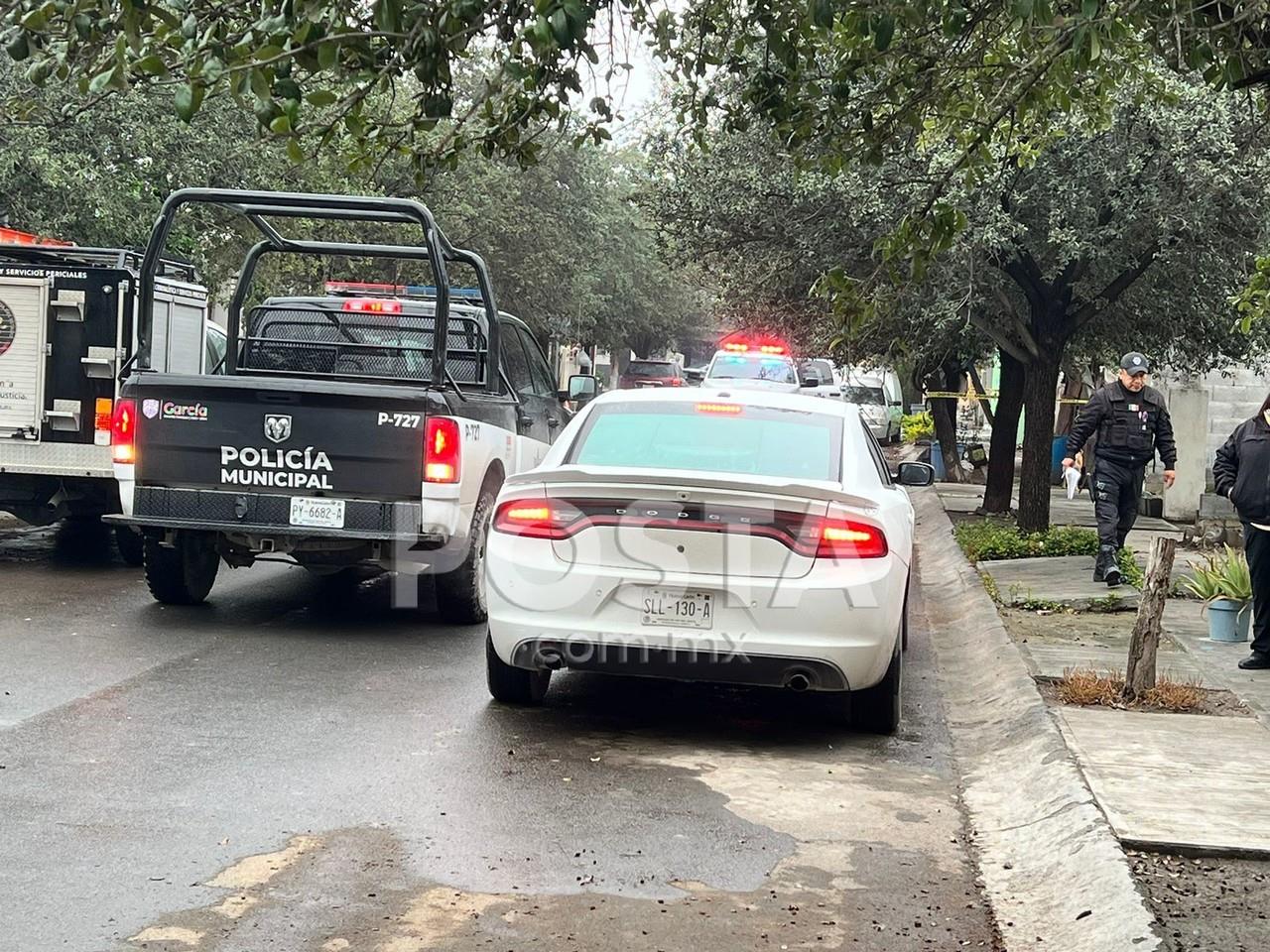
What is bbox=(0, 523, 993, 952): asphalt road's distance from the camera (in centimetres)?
468

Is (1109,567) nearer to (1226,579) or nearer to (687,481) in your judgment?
(1226,579)

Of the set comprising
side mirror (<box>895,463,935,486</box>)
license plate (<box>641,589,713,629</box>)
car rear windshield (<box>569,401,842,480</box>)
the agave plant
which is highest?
car rear windshield (<box>569,401,842,480</box>)

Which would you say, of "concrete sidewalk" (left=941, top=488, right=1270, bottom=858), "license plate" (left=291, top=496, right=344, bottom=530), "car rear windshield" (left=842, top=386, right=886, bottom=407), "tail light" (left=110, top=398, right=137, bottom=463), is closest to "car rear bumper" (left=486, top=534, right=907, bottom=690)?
"concrete sidewalk" (left=941, top=488, right=1270, bottom=858)

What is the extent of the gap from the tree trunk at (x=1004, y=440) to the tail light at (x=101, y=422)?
38.3 feet

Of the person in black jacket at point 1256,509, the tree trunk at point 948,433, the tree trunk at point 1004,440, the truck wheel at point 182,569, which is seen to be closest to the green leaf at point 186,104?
the truck wheel at point 182,569

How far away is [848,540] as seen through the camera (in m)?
6.91

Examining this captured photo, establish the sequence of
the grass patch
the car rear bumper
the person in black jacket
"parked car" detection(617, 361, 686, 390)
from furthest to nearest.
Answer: "parked car" detection(617, 361, 686, 390) < the person in black jacket < the grass patch < the car rear bumper

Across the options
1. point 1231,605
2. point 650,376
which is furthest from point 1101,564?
point 650,376

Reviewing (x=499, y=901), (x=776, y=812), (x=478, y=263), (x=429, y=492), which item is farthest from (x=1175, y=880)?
(x=478, y=263)

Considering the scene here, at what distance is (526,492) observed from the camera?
712cm

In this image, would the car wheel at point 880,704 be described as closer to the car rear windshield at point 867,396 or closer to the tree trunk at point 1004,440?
the tree trunk at point 1004,440

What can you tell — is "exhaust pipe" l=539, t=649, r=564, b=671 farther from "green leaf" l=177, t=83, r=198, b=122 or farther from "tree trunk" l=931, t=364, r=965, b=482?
"tree trunk" l=931, t=364, r=965, b=482

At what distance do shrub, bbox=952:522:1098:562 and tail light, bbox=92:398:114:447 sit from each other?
7.75 m

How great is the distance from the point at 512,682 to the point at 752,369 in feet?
81.4
